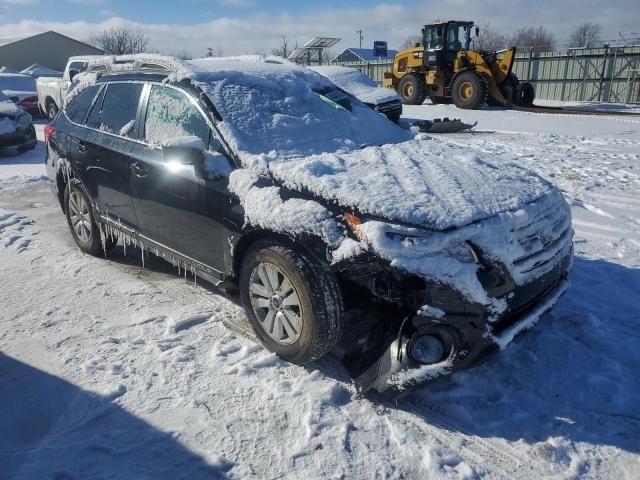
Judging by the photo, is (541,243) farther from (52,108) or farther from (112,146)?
(52,108)

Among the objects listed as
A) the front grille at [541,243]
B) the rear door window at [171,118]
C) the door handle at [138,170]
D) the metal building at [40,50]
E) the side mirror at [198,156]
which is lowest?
the front grille at [541,243]

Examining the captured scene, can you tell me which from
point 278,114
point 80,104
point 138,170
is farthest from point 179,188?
point 80,104

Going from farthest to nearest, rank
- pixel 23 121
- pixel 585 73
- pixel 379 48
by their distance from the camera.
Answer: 1. pixel 379 48
2. pixel 585 73
3. pixel 23 121

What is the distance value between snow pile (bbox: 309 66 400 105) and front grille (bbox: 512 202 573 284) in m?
8.91

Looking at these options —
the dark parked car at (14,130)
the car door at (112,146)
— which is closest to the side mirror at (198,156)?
the car door at (112,146)

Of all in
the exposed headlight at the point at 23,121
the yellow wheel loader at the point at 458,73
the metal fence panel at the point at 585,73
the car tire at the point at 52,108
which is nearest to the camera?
the exposed headlight at the point at 23,121

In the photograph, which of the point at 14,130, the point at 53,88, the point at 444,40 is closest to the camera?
the point at 14,130

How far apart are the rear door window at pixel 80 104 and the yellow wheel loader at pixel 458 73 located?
45.4 feet

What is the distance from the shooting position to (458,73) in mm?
16766

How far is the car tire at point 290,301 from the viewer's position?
269cm

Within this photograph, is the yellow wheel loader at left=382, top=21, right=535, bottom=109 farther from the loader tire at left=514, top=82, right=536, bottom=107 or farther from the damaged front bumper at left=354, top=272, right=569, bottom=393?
the damaged front bumper at left=354, top=272, right=569, bottom=393

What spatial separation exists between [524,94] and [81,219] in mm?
16175

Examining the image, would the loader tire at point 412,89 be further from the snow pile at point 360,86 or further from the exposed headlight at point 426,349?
the exposed headlight at point 426,349

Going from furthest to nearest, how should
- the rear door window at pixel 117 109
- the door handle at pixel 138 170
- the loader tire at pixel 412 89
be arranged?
the loader tire at pixel 412 89, the rear door window at pixel 117 109, the door handle at pixel 138 170
